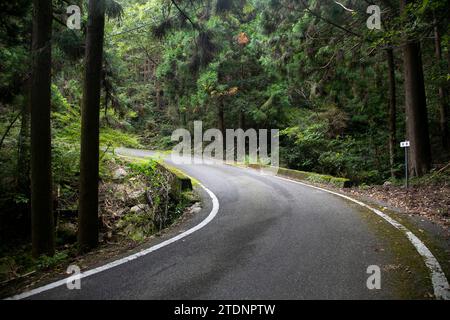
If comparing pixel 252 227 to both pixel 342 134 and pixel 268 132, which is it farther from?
pixel 268 132

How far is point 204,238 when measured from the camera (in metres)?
6.41

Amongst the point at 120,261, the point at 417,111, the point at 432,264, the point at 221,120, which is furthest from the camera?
the point at 221,120

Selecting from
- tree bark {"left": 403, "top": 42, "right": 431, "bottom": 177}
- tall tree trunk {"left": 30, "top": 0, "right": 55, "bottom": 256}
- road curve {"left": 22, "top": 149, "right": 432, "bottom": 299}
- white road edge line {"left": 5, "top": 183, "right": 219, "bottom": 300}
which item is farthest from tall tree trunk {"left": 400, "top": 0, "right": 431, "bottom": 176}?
tall tree trunk {"left": 30, "top": 0, "right": 55, "bottom": 256}

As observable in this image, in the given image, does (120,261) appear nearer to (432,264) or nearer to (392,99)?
(432,264)

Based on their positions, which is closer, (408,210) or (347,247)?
(347,247)

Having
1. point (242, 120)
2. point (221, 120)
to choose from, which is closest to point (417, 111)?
point (242, 120)

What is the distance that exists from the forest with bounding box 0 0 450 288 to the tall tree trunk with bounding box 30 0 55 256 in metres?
0.02

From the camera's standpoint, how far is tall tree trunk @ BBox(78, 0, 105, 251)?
6.85 meters

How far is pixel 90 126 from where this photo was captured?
6.93 metres

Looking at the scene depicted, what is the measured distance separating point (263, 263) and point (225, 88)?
73.4 feet

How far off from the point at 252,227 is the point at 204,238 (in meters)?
1.20
